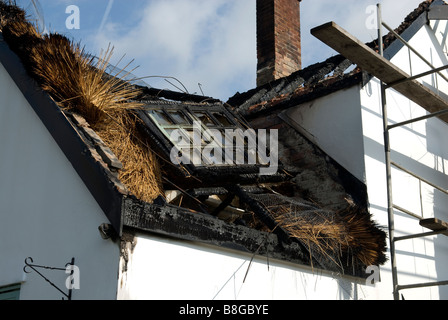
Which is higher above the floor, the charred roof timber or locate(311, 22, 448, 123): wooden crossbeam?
locate(311, 22, 448, 123): wooden crossbeam

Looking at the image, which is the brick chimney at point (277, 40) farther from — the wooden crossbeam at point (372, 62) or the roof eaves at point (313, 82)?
the wooden crossbeam at point (372, 62)

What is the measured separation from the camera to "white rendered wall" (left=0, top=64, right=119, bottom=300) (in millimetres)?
4465

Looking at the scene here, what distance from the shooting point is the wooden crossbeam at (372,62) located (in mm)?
5707

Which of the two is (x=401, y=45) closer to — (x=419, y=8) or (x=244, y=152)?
(x=419, y=8)

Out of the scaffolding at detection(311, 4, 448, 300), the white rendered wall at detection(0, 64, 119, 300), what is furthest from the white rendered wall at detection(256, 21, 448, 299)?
the white rendered wall at detection(0, 64, 119, 300)

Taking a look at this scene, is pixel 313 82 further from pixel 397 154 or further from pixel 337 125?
pixel 397 154

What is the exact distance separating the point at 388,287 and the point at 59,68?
3707 millimetres

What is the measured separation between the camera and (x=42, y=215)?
5.02 meters

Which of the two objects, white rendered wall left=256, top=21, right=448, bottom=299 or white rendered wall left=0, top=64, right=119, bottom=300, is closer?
white rendered wall left=0, top=64, right=119, bottom=300

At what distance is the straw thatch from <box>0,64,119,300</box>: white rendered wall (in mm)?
338

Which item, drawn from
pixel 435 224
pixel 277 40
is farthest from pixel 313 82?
pixel 435 224

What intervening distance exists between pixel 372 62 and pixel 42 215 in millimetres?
3306

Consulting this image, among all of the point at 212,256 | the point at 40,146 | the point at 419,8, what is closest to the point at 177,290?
the point at 212,256

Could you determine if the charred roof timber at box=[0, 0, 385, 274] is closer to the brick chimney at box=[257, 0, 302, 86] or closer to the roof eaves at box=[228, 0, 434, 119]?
the roof eaves at box=[228, 0, 434, 119]
